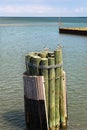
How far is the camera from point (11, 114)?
18359mm

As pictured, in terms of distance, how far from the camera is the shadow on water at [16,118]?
665 inches

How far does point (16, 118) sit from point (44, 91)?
13.8 ft

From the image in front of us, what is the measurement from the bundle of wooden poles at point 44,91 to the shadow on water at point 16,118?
202cm

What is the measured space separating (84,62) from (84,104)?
1626 cm

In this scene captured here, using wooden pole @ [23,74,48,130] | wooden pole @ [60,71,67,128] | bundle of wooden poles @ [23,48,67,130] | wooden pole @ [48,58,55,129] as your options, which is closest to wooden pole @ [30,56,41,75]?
bundle of wooden poles @ [23,48,67,130]

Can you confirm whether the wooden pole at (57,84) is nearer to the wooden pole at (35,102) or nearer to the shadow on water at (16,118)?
the wooden pole at (35,102)

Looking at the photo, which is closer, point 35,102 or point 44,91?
point 44,91

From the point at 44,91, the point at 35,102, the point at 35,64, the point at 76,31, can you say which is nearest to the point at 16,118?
the point at 35,102

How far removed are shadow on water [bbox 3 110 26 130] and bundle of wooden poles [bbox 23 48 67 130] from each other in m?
2.02

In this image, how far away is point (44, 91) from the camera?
13938mm

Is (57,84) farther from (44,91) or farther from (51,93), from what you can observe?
(44,91)

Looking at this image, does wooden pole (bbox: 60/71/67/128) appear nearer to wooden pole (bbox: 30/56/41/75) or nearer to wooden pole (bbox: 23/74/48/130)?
wooden pole (bbox: 23/74/48/130)

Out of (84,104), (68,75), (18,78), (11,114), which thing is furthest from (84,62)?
(11,114)

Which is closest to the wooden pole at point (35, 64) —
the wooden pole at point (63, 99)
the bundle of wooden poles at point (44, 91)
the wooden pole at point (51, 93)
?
the bundle of wooden poles at point (44, 91)
